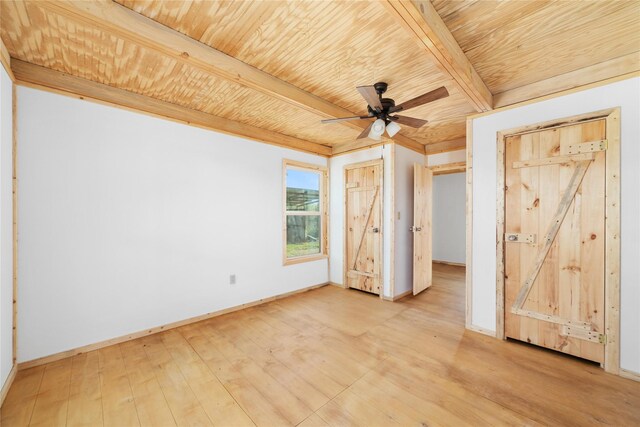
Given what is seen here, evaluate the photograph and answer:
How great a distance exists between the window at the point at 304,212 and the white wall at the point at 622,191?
265 centimetres

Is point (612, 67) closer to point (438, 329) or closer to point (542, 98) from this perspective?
point (542, 98)

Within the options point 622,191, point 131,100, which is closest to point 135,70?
point 131,100

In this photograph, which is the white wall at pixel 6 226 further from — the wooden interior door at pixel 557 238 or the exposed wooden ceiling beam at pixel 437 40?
the wooden interior door at pixel 557 238

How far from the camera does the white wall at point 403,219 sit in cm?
411

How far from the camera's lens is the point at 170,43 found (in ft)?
5.97

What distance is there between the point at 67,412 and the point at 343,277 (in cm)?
370

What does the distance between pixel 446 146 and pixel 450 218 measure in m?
2.99

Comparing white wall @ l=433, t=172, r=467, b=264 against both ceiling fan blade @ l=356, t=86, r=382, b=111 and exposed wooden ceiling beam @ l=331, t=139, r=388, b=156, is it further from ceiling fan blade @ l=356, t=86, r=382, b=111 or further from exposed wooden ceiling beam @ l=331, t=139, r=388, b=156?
ceiling fan blade @ l=356, t=86, r=382, b=111

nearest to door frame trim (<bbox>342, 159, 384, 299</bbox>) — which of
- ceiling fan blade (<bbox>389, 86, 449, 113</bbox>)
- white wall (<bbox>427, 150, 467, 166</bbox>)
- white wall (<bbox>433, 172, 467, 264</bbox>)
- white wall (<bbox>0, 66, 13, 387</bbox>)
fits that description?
white wall (<bbox>427, 150, 467, 166</bbox>)

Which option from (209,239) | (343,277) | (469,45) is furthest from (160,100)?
(343,277)

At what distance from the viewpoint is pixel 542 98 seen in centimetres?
255

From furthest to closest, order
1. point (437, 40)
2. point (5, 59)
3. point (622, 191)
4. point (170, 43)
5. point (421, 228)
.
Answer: point (421, 228)
point (622, 191)
point (5, 59)
point (170, 43)
point (437, 40)

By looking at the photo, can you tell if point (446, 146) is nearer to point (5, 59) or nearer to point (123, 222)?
point (123, 222)

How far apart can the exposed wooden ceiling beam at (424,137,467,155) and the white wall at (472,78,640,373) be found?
1.56m
